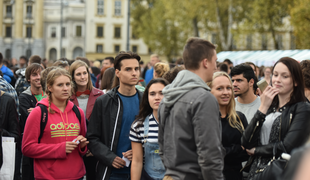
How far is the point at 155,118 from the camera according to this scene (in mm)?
4180

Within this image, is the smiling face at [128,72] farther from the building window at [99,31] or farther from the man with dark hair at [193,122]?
the building window at [99,31]

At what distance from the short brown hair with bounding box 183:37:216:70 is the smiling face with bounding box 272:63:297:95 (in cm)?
81

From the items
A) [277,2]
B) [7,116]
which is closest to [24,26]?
[277,2]

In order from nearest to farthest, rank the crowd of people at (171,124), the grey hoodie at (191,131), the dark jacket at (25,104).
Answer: the grey hoodie at (191,131), the crowd of people at (171,124), the dark jacket at (25,104)

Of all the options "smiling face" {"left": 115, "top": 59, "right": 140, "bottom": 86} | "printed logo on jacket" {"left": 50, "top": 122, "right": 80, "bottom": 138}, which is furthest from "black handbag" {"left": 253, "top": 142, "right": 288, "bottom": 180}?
"printed logo on jacket" {"left": 50, "top": 122, "right": 80, "bottom": 138}

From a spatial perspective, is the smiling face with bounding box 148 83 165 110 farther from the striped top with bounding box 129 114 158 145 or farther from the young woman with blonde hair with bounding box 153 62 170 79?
the young woman with blonde hair with bounding box 153 62 170 79

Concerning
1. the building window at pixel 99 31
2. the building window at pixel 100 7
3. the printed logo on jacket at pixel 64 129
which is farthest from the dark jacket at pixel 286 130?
the building window at pixel 100 7

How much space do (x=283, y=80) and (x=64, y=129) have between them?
2426mm

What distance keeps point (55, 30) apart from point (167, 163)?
74.6 metres

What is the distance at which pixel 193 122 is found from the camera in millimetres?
2914

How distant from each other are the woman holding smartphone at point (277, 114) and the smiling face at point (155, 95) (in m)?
0.99

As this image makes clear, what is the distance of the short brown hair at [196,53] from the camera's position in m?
3.11

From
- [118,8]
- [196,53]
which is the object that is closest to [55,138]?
[196,53]

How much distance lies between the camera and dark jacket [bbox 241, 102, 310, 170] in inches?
129
